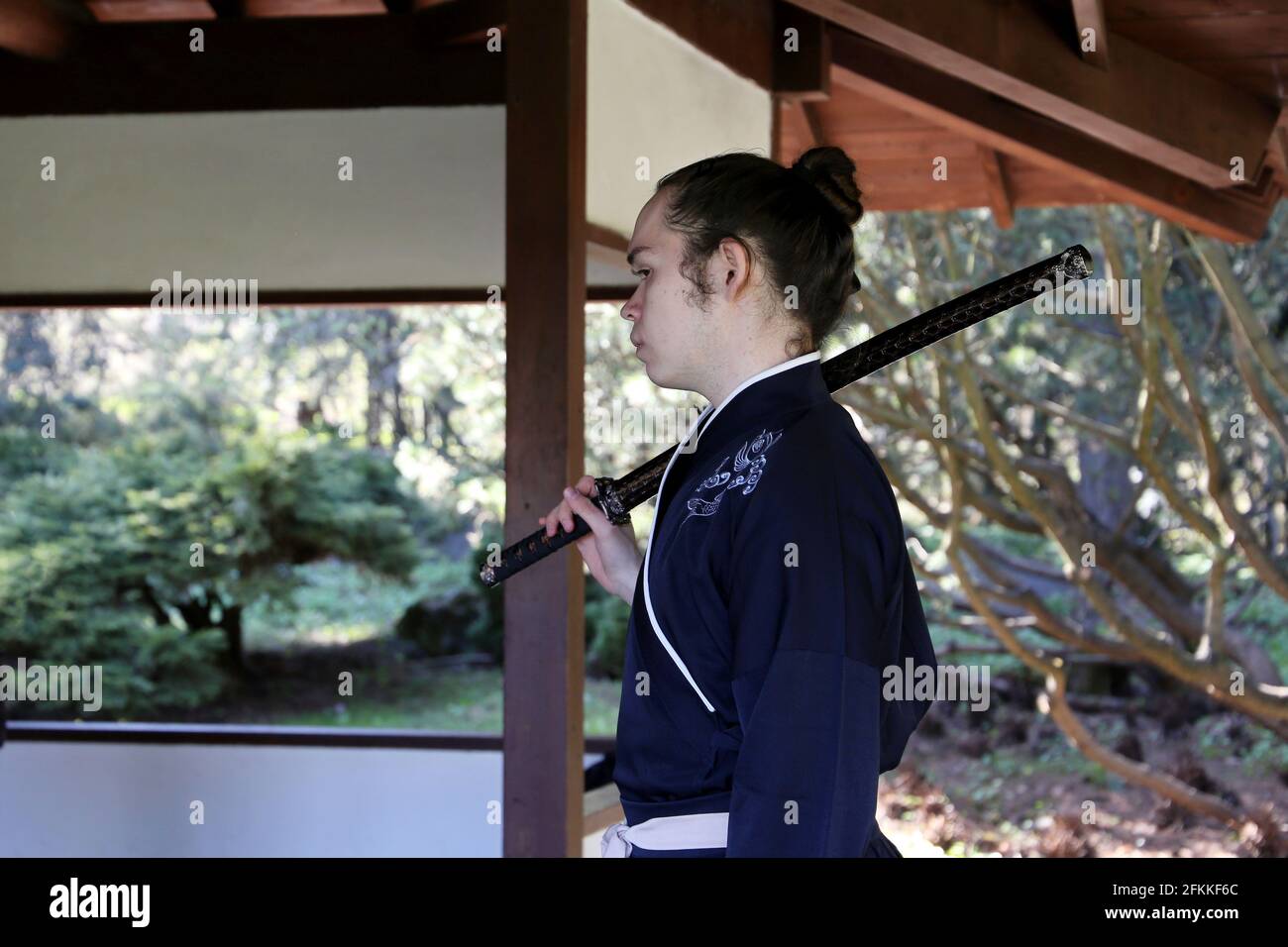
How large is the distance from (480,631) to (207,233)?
6.68 meters

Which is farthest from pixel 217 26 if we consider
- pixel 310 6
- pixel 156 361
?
pixel 156 361

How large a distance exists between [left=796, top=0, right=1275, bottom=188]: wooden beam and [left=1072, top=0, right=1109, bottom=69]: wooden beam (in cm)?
2

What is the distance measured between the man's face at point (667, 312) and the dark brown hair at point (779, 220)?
0.04 feet

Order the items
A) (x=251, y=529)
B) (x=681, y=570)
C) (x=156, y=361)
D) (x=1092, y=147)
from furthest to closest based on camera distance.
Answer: (x=156, y=361) < (x=251, y=529) < (x=1092, y=147) < (x=681, y=570)

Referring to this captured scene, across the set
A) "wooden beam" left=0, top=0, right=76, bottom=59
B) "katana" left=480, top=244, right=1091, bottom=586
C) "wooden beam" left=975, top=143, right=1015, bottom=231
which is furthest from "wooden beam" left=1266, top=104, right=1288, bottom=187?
"wooden beam" left=0, top=0, right=76, bottom=59

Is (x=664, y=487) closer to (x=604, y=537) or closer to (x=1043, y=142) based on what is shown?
(x=604, y=537)

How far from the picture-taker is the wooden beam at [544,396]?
257 cm

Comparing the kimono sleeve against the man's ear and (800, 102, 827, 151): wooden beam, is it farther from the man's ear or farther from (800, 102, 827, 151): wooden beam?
(800, 102, 827, 151): wooden beam

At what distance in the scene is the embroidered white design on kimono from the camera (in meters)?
1.29

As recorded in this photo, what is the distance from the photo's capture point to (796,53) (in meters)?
3.74

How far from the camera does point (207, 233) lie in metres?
4.28

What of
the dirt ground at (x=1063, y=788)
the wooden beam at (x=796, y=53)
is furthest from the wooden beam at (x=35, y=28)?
the dirt ground at (x=1063, y=788)

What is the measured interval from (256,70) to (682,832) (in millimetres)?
3210

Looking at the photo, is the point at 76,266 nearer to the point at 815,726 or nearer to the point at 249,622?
the point at 815,726
